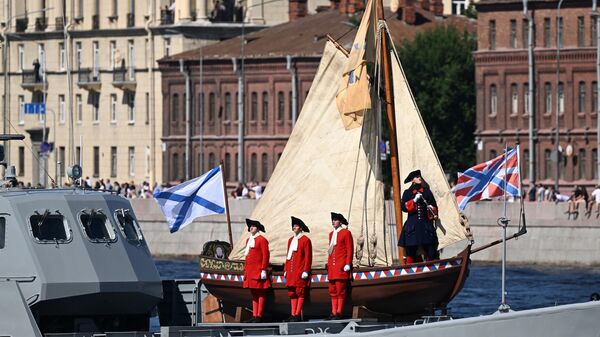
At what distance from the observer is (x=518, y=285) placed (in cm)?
7975

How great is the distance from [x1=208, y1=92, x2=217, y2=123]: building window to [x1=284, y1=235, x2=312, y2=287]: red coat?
98.1 meters

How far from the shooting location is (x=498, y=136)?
12325 cm

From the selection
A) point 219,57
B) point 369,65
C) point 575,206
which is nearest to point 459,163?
point 219,57

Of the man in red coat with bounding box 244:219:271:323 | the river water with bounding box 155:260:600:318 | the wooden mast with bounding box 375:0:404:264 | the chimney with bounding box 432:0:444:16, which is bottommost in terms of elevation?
the river water with bounding box 155:260:600:318

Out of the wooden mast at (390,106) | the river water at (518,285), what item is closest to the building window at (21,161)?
the river water at (518,285)

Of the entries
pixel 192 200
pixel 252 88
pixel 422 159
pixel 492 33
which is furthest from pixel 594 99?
pixel 192 200

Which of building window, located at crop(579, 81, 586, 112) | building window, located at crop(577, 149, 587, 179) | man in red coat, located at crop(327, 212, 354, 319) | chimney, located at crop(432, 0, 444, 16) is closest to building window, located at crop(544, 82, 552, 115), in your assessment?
building window, located at crop(579, 81, 586, 112)

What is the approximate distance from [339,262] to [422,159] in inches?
360

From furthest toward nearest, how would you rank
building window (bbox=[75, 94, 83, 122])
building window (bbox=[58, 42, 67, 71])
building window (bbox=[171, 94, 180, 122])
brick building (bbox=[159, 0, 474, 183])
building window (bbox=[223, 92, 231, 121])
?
building window (bbox=[58, 42, 67, 71]) → building window (bbox=[75, 94, 83, 122]) → building window (bbox=[171, 94, 180, 122]) → building window (bbox=[223, 92, 231, 121]) → brick building (bbox=[159, 0, 474, 183])

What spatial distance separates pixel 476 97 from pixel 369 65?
76845 mm

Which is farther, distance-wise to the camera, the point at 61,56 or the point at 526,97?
the point at 61,56

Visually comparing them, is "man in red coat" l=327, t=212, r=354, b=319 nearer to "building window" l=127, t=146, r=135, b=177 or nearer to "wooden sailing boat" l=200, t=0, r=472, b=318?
"wooden sailing boat" l=200, t=0, r=472, b=318

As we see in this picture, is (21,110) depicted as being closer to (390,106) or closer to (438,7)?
(438,7)

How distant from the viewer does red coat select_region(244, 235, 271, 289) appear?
41.2 meters
